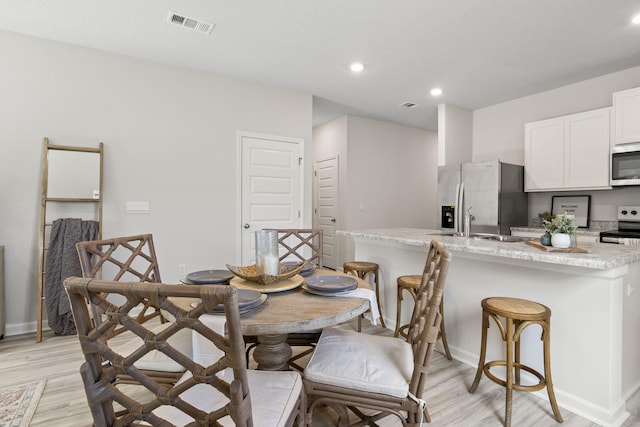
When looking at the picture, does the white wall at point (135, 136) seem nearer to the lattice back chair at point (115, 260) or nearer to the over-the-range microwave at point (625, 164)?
the lattice back chair at point (115, 260)

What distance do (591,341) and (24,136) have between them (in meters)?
4.58

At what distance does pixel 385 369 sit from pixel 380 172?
15.5ft

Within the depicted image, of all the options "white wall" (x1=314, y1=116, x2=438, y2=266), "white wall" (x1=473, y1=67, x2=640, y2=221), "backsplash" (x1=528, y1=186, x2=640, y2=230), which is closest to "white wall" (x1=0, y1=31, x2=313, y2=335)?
"white wall" (x1=314, y1=116, x2=438, y2=266)

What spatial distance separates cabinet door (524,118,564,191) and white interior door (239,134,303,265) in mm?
3015

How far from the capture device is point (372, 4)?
246 cm

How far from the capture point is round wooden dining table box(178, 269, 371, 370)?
1.12 metres

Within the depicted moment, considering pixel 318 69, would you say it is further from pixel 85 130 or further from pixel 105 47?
pixel 85 130

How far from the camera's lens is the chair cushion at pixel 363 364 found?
A: 1.27 meters

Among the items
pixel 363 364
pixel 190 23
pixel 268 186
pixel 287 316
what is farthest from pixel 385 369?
pixel 268 186

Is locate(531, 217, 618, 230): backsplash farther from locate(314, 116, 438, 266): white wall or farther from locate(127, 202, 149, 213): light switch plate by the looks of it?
locate(127, 202, 149, 213): light switch plate

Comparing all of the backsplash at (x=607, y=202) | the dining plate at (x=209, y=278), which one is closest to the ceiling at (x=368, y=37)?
the backsplash at (x=607, y=202)

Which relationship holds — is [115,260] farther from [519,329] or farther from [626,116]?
[626,116]

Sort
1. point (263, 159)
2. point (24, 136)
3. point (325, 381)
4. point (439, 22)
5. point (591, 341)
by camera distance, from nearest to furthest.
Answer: point (325, 381) → point (591, 341) → point (439, 22) → point (24, 136) → point (263, 159)

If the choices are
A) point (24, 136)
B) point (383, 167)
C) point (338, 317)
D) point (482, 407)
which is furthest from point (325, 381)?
point (383, 167)
